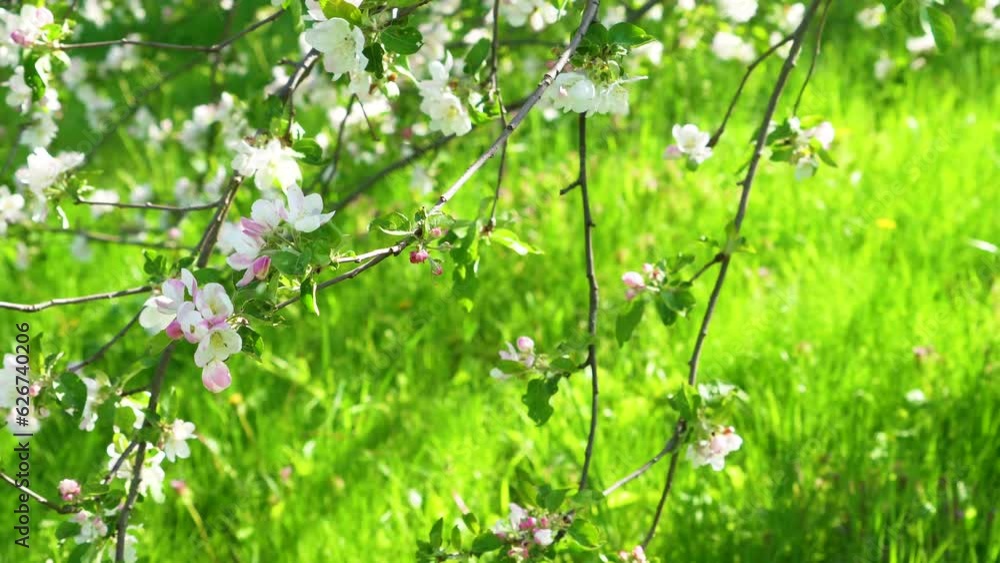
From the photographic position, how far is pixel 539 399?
131 centimetres

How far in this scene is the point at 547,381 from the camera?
4.33 feet

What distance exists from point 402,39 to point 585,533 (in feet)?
2.12

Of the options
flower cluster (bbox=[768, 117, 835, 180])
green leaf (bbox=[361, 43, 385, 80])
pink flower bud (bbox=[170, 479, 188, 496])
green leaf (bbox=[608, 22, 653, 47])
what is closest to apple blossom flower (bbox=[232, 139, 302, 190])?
green leaf (bbox=[361, 43, 385, 80])

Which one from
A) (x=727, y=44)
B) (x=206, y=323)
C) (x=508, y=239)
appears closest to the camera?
(x=206, y=323)

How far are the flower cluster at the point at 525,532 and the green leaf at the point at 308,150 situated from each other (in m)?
0.53

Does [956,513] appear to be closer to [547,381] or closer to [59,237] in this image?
[547,381]

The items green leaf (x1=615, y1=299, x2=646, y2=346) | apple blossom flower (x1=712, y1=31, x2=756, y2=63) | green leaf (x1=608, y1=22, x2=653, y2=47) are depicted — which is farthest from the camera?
apple blossom flower (x1=712, y1=31, x2=756, y2=63)

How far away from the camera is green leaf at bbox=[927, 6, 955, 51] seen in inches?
51.0

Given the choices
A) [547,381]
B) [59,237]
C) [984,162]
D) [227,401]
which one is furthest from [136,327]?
[984,162]

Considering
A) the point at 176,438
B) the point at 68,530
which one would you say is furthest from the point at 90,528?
the point at 176,438

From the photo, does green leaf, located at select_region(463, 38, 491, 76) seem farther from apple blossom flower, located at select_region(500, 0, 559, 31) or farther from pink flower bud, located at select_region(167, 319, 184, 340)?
pink flower bud, located at select_region(167, 319, 184, 340)

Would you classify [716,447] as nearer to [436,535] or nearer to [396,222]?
[436,535]

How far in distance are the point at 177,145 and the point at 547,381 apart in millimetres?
3108

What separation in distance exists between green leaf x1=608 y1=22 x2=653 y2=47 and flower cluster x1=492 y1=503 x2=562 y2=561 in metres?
0.60
